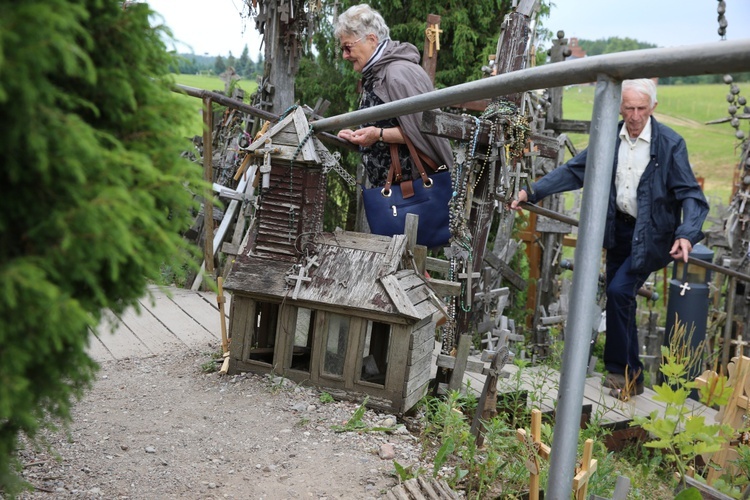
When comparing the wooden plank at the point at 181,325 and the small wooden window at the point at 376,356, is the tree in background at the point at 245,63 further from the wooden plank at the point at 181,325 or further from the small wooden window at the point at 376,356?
the small wooden window at the point at 376,356

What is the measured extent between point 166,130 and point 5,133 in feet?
1.29

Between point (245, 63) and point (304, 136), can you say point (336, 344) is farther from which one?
point (245, 63)

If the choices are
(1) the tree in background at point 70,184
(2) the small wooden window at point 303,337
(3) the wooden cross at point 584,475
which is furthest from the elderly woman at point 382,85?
(1) the tree in background at point 70,184

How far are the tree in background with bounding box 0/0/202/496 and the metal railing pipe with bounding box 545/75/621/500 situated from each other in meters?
0.91

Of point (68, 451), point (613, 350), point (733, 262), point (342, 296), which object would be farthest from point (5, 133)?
point (733, 262)

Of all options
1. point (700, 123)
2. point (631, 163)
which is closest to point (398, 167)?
point (631, 163)

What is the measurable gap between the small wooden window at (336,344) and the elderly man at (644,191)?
164 centimetres

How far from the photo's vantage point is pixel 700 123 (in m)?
24.1

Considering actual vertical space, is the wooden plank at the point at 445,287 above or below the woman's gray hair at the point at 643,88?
below

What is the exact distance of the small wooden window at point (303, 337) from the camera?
11.6 ft

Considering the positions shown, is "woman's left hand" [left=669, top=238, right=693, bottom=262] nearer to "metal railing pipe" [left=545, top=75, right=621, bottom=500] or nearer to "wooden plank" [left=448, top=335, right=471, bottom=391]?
"wooden plank" [left=448, top=335, right=471, bottom=391]

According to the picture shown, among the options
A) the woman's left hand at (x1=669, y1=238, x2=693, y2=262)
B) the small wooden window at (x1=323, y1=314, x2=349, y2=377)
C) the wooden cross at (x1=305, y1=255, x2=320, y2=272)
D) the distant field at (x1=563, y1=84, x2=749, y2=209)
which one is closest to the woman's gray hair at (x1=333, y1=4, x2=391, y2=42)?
the wooden cross at (x1=305, y1=255, x2=320, y2=272)

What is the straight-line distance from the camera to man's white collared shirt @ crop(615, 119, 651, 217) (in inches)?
169

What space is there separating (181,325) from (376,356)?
5.74 feet
